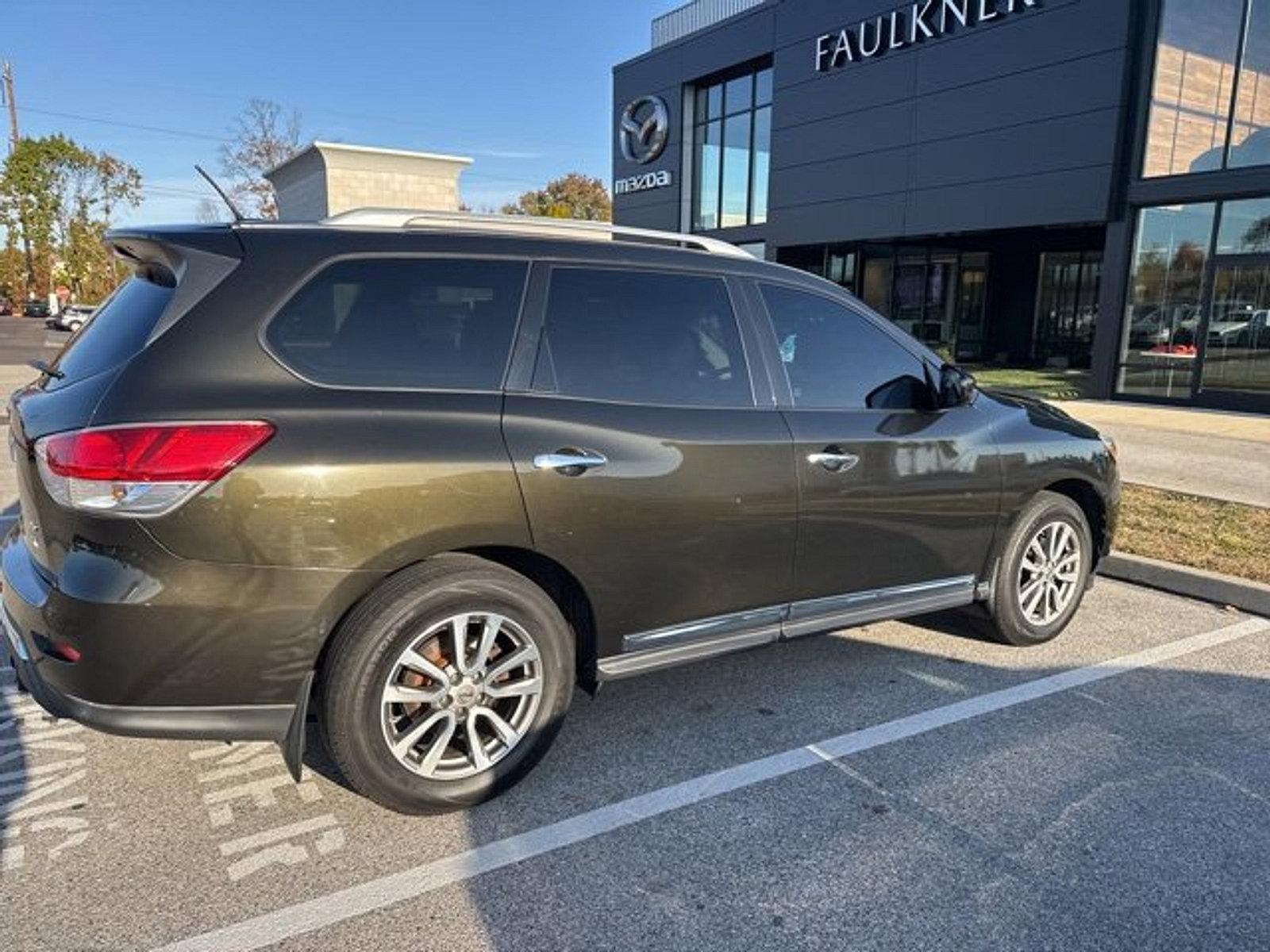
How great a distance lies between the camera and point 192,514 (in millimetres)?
2467

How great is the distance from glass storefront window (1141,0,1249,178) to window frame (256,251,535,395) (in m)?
15.3

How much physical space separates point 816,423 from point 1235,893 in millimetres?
2028

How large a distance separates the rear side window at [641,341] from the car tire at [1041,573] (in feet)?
5.78

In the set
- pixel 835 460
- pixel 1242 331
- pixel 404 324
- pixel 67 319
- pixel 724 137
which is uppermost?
pixel 724 137

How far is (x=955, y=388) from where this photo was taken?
406 cm

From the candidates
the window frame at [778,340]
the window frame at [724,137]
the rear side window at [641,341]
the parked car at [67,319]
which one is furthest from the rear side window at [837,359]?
the parked car at [67,319]

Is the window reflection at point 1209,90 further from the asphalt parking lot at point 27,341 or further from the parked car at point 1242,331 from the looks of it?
the asphalt parking lot at point 27,341

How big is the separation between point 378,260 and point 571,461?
0.91 m

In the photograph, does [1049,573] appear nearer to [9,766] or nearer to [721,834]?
[721,834]

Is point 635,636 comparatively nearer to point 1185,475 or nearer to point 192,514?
point 192,514

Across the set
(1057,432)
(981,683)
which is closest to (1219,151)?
(1057,432)

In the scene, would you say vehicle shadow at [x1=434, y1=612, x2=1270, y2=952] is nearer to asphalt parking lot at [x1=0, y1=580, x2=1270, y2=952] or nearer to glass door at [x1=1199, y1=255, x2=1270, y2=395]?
asphalt parking lot at [x1=0, y1=580, x2=1270, y2=952]

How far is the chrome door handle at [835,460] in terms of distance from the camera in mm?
3559

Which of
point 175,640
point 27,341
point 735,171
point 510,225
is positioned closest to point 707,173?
point 735,171
